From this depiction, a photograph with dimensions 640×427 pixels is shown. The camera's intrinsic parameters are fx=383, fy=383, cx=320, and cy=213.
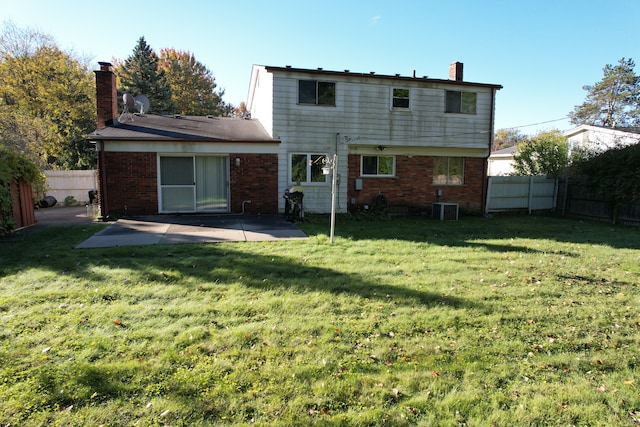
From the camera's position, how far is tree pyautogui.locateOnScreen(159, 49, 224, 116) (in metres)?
38.0

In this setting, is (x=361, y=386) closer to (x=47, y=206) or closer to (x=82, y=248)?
(x=82, y=248)

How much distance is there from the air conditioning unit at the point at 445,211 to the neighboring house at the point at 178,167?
581 centimetres

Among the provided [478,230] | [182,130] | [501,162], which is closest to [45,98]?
[182,130]

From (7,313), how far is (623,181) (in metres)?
16.4

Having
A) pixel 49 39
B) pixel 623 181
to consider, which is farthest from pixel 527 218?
pixel 49 39

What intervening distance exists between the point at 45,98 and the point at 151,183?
18.7m

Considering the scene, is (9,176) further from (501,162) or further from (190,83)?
(190,83)

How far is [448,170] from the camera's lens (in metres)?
15.1

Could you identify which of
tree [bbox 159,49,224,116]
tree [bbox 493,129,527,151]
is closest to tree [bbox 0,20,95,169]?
tree [bbox 159,49,224,116]

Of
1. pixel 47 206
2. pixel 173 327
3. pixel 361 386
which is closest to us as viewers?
pixel 361 386

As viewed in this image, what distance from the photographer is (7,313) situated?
4414 mm

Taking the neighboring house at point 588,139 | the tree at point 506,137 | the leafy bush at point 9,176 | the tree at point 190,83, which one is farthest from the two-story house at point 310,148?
the tree at point 506,137

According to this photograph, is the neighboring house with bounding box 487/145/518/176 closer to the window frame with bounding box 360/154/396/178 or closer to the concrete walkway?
the window frame with bounding box 360/154/396/178

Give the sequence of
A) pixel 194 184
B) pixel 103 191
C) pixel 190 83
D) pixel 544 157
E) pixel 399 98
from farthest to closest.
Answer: pixel 190 83, pixel 544 157, pixel 399 98, pixel 194 184, pixel 103 191
